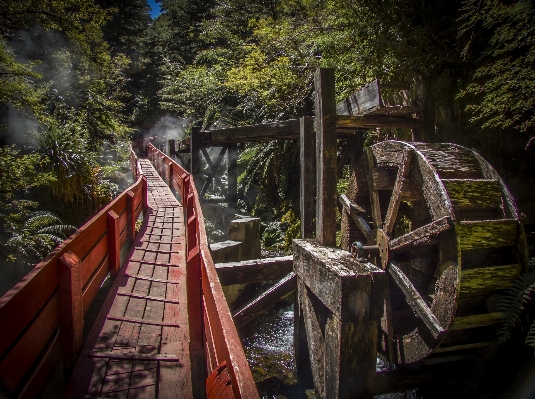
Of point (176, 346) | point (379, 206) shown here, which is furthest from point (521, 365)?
point (176, 346)

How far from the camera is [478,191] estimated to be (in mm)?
3711

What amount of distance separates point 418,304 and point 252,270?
219 cm

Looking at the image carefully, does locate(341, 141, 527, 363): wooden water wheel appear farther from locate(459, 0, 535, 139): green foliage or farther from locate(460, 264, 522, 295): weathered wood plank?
locate(459, 0, 535, 139): green foliage

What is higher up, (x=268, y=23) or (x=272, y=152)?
(x=268, y=23)

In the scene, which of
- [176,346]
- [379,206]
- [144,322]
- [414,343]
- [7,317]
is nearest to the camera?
[7,317]

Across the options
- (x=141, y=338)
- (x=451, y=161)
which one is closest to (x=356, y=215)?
(x=451, y=161)

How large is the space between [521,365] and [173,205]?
756 cm

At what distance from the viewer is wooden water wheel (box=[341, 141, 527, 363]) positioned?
3475mm

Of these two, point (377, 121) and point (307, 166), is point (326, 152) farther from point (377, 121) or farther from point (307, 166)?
point (377, 121)

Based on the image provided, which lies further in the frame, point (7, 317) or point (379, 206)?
point (379, 206)

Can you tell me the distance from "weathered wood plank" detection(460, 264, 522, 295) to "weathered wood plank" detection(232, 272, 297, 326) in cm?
220

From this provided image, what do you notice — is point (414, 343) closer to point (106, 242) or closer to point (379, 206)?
point (379, 206)

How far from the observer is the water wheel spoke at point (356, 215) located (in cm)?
507

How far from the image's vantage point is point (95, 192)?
9.14 metres
